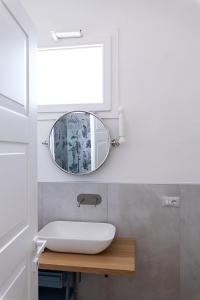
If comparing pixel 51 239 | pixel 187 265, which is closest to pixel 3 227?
pixel 51 239

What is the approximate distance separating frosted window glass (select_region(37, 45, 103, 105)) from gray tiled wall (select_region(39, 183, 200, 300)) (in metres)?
0.70

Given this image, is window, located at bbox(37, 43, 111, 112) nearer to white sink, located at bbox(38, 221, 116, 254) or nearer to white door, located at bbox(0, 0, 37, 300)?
white door, located at bbox(0, 0, 37, 300)

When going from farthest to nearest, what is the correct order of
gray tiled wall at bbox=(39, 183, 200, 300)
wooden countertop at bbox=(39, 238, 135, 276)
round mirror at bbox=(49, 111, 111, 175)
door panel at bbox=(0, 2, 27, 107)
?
round mirror at bbox=(49, 111, 111, 175)
gray tiled wall at bbox=(39, 183, 200, 300)
wooden countertop at bbox=(39, 238, 135, 276)
door panel at bbox=(0, 2, 27, 107)

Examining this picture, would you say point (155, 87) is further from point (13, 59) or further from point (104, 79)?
point (13, 59)

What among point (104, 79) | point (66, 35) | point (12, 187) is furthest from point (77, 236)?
point (66, 35)

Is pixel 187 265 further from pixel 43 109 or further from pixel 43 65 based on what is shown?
pixel 43 65

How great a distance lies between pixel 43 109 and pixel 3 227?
124 centimetres

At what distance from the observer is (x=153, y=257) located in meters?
1.77

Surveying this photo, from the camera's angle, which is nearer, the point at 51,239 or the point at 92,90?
the point at 51,239

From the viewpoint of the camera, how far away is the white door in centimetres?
85

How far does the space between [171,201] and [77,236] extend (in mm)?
714

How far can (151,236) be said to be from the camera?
177 centimetres

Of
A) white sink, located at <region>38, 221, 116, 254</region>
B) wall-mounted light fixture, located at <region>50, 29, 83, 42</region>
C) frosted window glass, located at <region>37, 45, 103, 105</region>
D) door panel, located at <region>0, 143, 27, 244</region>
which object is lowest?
white sink, located at <region>38, 221, 116, 254</region>

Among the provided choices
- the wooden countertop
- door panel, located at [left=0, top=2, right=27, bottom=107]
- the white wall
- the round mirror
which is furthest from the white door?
the white wall
